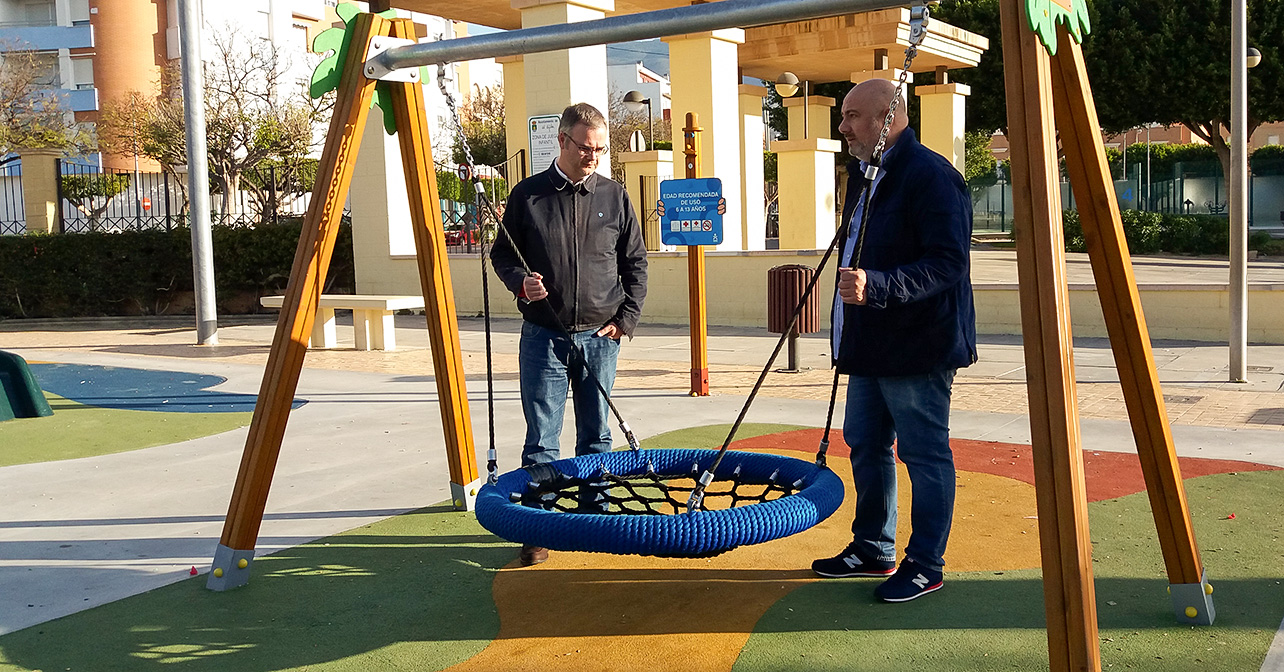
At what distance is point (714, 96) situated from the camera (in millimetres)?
15539

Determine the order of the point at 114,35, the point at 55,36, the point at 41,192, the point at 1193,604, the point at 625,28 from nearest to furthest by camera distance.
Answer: the point at 1193,604, the point at 625,28, the point at 41,192, the point at 114,35, the point at 55,36

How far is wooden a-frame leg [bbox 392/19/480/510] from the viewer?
484 centimetres

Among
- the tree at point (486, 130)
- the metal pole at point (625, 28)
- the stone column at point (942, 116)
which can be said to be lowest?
the metal pole at point (625, 28)

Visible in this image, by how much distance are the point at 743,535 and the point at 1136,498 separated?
263 centimetres

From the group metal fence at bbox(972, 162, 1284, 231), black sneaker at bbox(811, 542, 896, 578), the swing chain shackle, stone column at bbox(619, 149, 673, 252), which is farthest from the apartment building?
the swing chain shackle

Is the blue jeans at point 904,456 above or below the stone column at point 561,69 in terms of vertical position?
below

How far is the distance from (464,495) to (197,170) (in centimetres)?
954

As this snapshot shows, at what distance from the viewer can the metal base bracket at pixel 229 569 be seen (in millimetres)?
4012

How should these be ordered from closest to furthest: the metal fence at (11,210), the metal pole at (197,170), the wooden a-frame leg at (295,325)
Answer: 1. the wooden a-frame leg at (295,325)
2. the metal pole at (197,170)
3. the metal fence at (11,210)

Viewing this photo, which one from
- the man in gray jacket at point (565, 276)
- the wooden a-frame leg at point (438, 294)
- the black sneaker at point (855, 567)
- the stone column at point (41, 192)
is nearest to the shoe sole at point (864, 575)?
the black sneaker at point (855, 567)

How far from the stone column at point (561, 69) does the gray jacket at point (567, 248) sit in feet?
30.6

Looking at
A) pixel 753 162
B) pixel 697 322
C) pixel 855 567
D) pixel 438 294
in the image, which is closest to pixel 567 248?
pixel 438 294

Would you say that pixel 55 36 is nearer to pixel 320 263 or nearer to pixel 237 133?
pixel 237 133

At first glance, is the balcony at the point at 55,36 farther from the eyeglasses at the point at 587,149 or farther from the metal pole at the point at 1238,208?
the eyeglasses at the point at 587,149
